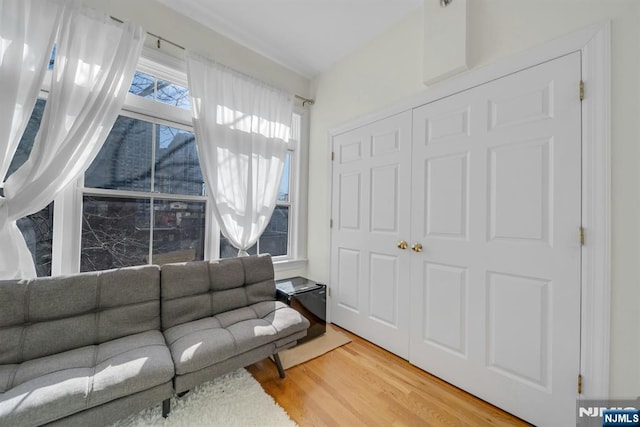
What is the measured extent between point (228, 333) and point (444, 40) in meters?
2.60

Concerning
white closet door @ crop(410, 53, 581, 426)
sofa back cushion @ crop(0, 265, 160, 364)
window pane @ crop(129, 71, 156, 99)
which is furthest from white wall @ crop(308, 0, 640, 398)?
sofa back cushion @ crop(0, 265, 160, 364)

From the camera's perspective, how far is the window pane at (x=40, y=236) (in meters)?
1.64

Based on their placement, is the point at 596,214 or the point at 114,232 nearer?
the point at 596,214

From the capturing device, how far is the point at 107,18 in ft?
5.72

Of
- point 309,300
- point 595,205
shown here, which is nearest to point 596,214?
point 595,205

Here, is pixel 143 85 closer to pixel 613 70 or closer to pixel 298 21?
pixel 298 21

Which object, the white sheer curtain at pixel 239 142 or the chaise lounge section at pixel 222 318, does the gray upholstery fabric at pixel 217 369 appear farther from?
the white sheer curtain at pixel 239 142

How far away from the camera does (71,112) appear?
163 cm

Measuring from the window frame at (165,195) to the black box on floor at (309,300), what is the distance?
46cm

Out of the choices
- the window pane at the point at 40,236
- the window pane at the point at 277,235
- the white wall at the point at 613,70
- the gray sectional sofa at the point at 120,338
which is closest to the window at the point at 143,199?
the window pane at the point at 40,236

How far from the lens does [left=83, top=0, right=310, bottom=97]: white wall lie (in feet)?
6.20

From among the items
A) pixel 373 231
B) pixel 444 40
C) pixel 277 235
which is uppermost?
pixel 444 40

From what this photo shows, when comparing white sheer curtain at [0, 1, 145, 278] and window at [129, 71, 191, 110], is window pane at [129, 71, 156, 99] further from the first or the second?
white sheer curtain at [0, 1, 145, 278]

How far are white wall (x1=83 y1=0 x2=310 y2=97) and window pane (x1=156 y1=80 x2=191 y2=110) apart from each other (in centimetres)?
26
